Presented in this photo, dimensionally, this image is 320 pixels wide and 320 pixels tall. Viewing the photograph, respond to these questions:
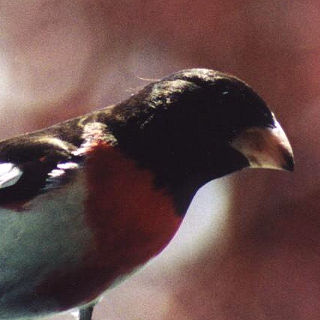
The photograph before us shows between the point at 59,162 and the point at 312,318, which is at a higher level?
the point at 59,162

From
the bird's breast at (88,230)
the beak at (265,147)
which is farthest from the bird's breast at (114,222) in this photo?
the beak at (265,147)

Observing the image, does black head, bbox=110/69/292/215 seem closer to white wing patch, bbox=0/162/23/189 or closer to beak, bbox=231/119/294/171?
beak, bbox=231/119/294/171

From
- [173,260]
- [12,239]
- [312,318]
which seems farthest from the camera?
[312,318]

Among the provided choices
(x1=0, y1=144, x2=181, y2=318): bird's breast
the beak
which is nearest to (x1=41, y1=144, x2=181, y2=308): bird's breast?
(x1=0, y1=144, x2=181, y2=318): bird's breast

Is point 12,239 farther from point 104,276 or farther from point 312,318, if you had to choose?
point 312,318

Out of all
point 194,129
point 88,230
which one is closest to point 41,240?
point 88,230

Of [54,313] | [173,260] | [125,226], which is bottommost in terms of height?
[173,260]

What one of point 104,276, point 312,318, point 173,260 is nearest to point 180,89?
point 104,276
